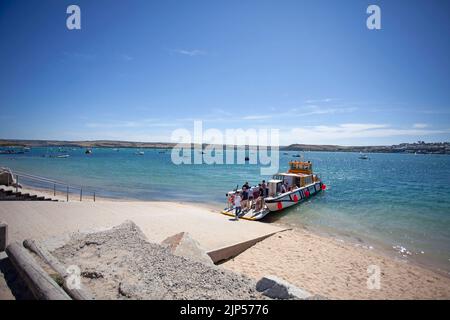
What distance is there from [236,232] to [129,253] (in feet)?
21.4

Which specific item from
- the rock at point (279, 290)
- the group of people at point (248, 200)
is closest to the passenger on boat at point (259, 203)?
the group of people at point (248, 200)

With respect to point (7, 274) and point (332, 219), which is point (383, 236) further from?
point (7, 274)

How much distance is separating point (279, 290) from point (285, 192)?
16109 mm

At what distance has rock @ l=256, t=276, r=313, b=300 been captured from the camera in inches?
173

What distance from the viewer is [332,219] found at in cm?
1772

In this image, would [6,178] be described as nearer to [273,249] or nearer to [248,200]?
[248,200]

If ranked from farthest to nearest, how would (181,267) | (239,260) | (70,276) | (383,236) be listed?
(383,236), (239,260), (181,267), (70,276)

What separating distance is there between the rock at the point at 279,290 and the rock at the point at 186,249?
1.93 metres

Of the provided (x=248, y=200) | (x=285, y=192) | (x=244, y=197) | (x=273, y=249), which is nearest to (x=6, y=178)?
(x=244, y=197)

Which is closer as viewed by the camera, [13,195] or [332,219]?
[13,195]

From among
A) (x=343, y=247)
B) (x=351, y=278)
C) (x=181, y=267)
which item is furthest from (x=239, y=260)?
(x=343, y=247)

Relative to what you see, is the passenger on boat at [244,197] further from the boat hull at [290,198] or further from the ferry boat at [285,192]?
the boat hull at [290,198]

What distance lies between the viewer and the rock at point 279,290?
173 inches

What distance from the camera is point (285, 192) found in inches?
792
